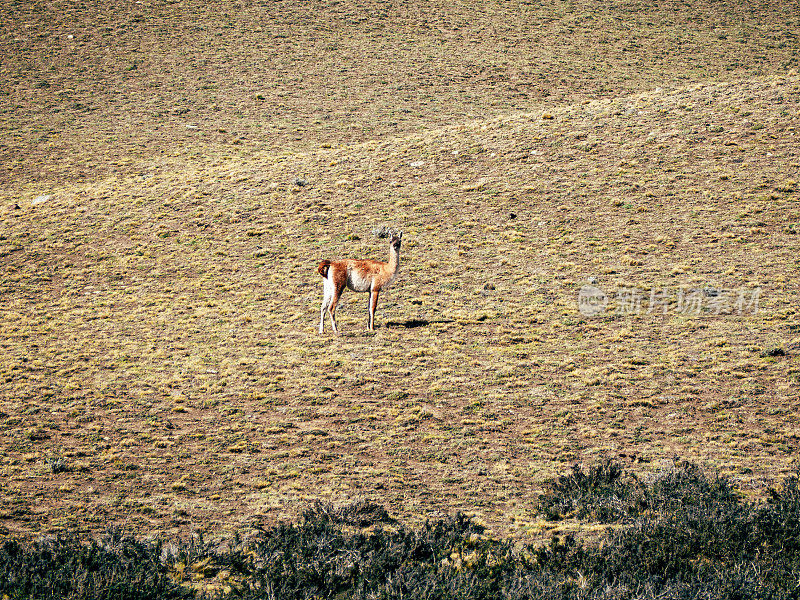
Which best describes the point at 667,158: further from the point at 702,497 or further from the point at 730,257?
the point at 702,497

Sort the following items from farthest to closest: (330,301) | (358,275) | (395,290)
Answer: (395,290) < (330,301) < (358,275)

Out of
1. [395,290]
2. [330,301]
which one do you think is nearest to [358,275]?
[330,301]

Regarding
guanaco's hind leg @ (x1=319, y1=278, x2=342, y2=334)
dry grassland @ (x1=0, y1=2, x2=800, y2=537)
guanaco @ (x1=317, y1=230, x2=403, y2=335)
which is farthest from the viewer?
guanaco's hind leg @ (x1=319, y1=278, x2=342, y2=334)

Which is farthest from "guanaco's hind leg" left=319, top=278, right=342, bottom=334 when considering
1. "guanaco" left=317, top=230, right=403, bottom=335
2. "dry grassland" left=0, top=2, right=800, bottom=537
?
"dry grassland" left=0, top=2, right=800, bottom=537

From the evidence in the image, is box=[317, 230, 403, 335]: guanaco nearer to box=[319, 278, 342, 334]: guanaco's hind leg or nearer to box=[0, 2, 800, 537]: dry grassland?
box=[319, 278, 342, 334]: guanaco's hind leg

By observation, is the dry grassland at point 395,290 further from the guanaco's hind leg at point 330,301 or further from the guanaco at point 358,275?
the guanaco at point 358,275

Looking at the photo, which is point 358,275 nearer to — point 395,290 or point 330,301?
point 330,301

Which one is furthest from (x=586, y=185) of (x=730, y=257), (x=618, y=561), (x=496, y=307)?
(x=618, y=561)

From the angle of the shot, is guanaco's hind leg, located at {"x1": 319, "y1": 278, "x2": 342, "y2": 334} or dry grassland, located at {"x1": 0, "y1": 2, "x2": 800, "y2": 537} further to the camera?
guanaco's hind leg, located at {"x1": 319, "y1": 278, "x2": 342, "y2": 334}

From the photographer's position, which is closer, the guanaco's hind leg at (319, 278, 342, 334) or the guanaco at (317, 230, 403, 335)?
the guanaco at (317, 230, 403, 335)

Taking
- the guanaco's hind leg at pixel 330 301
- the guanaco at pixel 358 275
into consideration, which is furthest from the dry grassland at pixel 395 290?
the guanaco at pixel 358 275

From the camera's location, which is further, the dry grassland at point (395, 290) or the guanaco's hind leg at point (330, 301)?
the guanaco's hind leg at point (330, 301)

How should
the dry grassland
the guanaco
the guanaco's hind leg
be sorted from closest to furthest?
1. the dry grassland
2. the guanaco
3. the guanaco's hind leg

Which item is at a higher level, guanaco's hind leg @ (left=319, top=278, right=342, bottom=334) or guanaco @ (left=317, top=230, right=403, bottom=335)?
guanaco @ (left=317, top=230, right=403, bottom=335)
